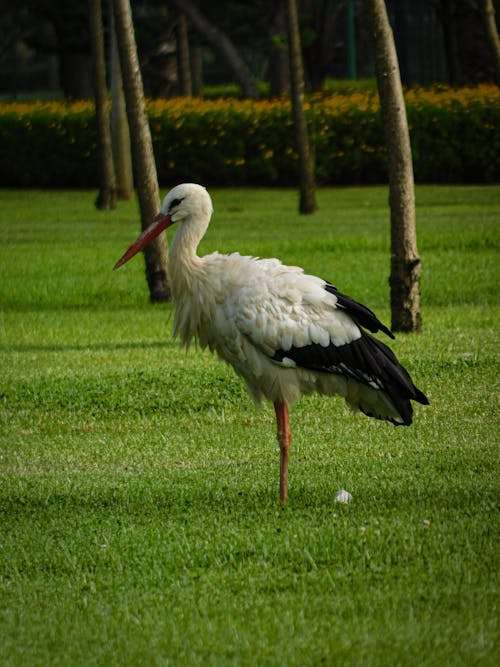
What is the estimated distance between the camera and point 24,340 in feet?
36.5

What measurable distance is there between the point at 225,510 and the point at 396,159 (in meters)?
4.65

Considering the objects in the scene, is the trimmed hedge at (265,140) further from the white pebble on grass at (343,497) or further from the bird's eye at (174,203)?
the white pebble on grass at (343,497)

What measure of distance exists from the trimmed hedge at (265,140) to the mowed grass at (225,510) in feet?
38.7

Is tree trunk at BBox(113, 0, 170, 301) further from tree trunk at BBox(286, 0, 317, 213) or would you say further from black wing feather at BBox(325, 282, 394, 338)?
tree trunk at BBox(286, 0, 317, 213)

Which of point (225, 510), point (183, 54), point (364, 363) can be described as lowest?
point (225, 510)

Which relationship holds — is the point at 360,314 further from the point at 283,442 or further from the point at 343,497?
the point at 343,497

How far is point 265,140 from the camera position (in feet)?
80.6

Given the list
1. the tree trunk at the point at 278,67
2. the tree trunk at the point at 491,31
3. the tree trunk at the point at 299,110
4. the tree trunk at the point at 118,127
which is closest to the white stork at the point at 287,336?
the tree trunk at the point at 491,31

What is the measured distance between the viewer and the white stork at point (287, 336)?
618 centimetres

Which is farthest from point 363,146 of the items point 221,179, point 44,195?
point 44,195

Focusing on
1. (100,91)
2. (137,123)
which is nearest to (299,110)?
(100,91)

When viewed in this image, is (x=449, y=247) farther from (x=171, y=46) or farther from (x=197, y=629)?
(x=171, y=46)

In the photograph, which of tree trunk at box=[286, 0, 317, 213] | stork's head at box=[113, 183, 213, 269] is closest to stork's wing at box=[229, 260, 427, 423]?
stork's head at box=[113, 183, 213, 269]

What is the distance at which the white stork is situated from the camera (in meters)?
6.18
